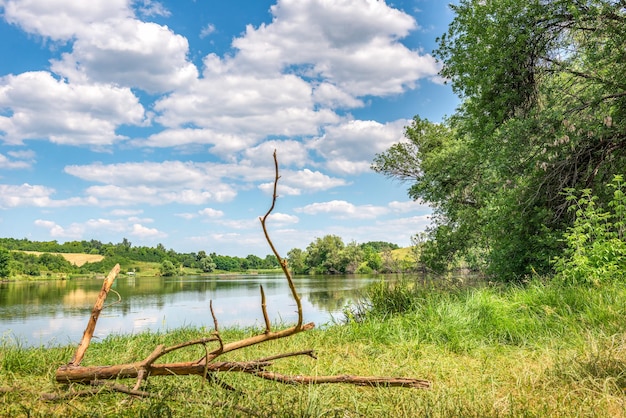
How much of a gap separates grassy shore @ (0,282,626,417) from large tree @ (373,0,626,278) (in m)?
3.13

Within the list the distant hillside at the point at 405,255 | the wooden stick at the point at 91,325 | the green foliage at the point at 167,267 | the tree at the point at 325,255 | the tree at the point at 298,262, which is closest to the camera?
the wooden stick at the point at 91,325

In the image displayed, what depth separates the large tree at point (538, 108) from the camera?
32.5ft

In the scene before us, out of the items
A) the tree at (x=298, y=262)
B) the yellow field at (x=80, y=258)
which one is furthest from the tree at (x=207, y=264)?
the tree at (x=298, y=262)

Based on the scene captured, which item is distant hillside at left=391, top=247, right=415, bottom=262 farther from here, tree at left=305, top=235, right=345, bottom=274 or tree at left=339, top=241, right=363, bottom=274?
tree at left=305, top=235, right=345, bottom=274

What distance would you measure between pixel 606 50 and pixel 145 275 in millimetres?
84895

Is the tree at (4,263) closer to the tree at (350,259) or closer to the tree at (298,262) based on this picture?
the tree at (298,262)

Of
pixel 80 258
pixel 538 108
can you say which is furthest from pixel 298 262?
pixel 538 108

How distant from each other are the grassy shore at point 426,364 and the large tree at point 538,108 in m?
3.13

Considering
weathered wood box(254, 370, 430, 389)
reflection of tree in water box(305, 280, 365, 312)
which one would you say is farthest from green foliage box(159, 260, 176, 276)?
weathered wood box(254, 370, 430, 389)

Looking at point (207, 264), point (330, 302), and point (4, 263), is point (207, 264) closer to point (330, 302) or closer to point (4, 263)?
point (4, 263)

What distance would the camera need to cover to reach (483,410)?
2.82 m

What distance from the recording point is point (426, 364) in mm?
4789

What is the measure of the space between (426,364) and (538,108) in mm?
9075

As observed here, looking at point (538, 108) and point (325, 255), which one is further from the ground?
point (538, 108)
